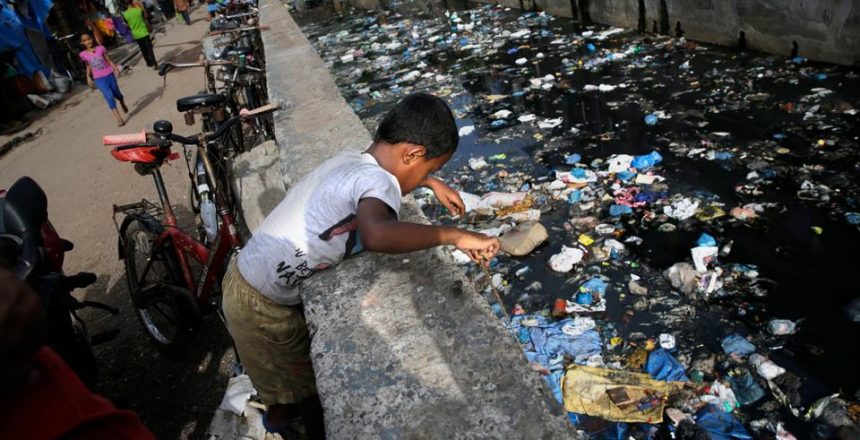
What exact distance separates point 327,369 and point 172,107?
8.87m

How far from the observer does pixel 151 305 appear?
9.89 feet

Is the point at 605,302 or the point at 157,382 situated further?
the point at 157,382

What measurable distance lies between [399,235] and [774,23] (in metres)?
5.36

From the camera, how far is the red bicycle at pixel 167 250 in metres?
2.60

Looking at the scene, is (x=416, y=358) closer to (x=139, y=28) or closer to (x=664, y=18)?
(x=664, y=18)

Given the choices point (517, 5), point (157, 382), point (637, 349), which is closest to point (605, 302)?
point (637, 349)

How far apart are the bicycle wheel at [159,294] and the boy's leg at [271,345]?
1.17 meters

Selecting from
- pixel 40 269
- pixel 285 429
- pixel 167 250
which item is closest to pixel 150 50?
pixel 167 250

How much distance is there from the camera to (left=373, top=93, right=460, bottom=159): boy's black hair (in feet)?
5.08

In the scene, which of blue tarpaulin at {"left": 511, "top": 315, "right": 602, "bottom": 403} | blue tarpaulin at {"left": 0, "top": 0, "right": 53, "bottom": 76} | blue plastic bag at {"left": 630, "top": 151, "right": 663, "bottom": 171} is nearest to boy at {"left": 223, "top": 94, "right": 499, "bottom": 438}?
blue tarpaulin at {"left": 511, "top": 315, "right": 602, "bottom": 403}

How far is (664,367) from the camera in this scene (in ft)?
7.17

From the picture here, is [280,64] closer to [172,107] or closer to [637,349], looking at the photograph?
[172,107]

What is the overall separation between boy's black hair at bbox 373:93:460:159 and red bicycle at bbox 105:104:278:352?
55.6 inches

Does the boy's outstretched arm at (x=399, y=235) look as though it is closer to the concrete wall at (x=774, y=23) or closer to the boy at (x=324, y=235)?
the boy at (x=324, y=235)
